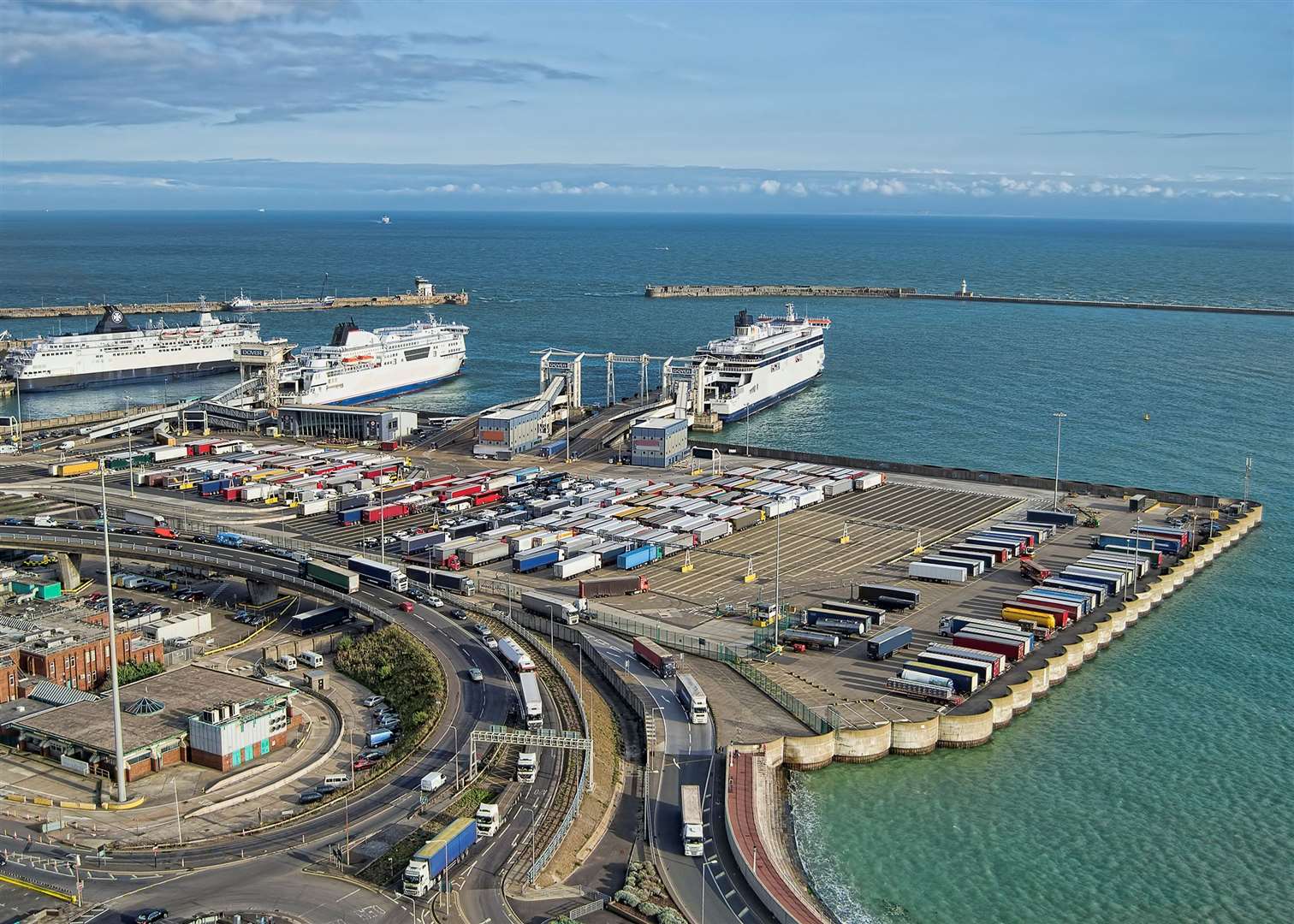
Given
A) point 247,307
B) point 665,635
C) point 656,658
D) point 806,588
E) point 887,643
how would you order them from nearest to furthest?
point 656,658
point 887,643
point 665,635
point 806,588
point 247,307

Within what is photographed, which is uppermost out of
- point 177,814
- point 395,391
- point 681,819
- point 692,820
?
point 395,391

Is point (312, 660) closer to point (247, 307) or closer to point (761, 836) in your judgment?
point (761, 836)

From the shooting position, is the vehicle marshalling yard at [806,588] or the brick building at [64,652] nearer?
the vehicle marshalling yard at [806,588]

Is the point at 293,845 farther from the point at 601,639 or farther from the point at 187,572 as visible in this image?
the point at 187,572

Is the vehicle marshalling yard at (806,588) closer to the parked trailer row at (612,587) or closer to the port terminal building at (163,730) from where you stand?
the parked trailer row at (612,587)

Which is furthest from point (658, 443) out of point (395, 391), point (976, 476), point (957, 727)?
point (395, 391)

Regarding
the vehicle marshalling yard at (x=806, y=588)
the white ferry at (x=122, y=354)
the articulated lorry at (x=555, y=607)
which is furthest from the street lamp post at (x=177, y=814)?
the white ferry at (x=122, y=354)

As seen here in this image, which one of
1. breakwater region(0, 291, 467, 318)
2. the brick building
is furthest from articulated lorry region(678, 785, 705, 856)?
breakwater region(0, 291, 467, 318)

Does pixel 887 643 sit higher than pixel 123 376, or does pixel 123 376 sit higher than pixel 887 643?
pixel 123 376
